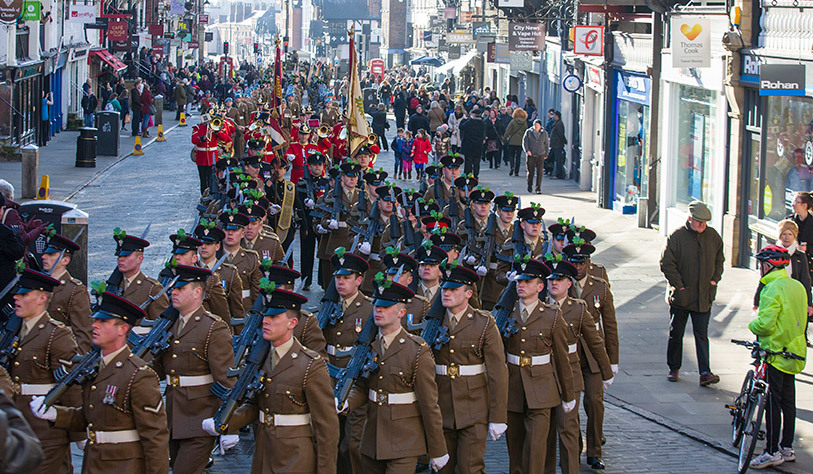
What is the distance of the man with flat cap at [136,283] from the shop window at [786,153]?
10.1 metres

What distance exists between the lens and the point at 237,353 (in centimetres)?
862

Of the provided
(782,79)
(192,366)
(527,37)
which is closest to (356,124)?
(782,79)

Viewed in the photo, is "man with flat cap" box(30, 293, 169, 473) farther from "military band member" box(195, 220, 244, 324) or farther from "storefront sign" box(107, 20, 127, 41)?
"storefront sign" box(107, 20, 127, 41)

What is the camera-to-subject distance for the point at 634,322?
15344 millimetres

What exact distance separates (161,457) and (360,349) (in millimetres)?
1537

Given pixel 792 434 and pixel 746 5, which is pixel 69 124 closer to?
pixel 746 5

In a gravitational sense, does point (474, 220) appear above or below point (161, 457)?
above

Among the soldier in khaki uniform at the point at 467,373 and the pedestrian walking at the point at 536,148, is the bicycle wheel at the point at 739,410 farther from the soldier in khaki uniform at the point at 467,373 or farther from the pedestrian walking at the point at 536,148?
the pedestrian walking at the point at 536,148

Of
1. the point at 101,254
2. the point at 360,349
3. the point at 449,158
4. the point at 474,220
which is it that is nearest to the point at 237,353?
the point at 360,349

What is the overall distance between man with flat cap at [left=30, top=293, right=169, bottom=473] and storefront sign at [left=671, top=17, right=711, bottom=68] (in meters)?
13.9

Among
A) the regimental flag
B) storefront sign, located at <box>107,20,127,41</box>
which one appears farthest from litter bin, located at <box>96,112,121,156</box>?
the regimental flag

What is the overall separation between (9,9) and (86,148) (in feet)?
15.9

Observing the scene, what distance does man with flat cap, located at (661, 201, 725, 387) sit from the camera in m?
12.5

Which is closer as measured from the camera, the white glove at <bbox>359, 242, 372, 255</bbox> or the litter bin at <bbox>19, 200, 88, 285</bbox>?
the white glove at <bbox>359, 242, 372, 255</bbox>
